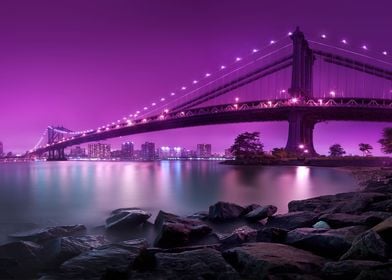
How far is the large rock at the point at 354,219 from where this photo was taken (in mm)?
6258

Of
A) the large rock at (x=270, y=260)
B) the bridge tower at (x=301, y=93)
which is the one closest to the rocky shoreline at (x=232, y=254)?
the large rock at (x=270, y=260)

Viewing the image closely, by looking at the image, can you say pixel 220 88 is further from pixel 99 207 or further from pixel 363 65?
pixel 99 207

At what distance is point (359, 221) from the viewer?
6566 mm

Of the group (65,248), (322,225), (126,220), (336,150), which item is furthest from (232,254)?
(336,150)

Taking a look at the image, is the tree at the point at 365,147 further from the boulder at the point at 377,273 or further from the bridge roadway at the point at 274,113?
the boulder at the point at 377,273

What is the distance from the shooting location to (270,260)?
15.9 feet

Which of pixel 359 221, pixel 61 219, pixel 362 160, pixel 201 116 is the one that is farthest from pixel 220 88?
pixel 359 221

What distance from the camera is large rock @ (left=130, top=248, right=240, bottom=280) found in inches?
191

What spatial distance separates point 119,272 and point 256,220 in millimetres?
5476

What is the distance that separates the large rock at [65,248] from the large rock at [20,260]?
0.15m

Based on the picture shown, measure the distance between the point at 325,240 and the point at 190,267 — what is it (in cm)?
207

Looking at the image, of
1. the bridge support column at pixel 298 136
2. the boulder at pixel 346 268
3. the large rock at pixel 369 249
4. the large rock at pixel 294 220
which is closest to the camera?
the boulder at pixel 346 268

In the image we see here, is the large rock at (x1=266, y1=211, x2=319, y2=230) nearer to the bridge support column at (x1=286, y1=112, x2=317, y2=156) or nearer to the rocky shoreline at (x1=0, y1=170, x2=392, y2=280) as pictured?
the rocky shoreline at (x1=0, y1=170, x2=392, y2=280)

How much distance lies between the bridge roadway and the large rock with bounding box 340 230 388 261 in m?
50.5
